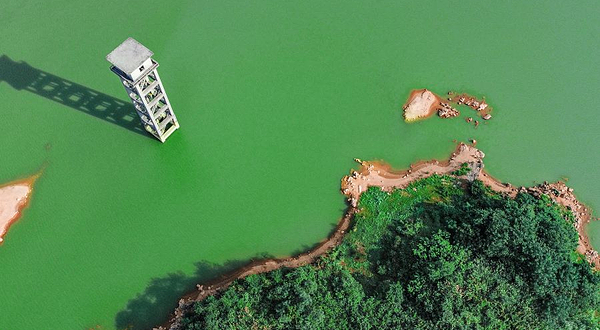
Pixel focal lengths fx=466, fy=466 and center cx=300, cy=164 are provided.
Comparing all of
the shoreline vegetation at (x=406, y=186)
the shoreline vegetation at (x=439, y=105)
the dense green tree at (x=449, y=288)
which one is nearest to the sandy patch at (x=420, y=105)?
the shoreline vegetation at (x=439, y=105)

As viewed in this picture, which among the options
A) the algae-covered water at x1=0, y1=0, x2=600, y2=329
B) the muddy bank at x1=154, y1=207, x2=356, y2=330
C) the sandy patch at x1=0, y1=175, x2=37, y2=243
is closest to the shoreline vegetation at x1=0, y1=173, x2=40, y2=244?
the sandy patch at x1=0, y1=175, x2=37, y2=243

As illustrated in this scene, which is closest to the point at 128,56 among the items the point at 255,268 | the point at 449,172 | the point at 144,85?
the point at 144,85

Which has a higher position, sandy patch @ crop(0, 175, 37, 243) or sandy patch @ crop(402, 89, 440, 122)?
sandy patch @ crop(402, 89, 440, 122)

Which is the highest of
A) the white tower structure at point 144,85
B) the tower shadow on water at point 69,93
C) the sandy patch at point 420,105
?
the sandy patch at point 420,105

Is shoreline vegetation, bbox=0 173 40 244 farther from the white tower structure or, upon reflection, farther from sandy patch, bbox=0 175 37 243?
the white tower structure

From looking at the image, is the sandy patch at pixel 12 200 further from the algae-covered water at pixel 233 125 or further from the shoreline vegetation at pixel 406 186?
the shoreline vegetation at pixel 406 186

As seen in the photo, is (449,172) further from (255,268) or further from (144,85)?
(144,85)

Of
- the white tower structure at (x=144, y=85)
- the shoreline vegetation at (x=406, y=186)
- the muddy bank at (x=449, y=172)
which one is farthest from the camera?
the muddy bank at (x=449, y=172)
